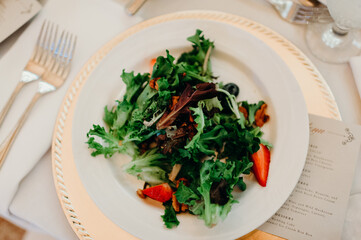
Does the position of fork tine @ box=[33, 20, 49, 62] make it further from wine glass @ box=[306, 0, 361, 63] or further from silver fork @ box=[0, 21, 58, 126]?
wine glass @ box=[306, 0, 361, 63]

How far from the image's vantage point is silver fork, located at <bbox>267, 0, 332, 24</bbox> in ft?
3.46

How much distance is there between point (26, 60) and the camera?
43.2 inches

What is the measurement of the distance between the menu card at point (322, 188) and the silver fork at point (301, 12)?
41 cm

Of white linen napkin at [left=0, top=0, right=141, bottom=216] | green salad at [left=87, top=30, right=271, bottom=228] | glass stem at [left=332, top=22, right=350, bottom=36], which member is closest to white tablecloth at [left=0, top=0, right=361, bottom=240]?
white linen napkin at [left=0, top=0, right=141, bottom=216]

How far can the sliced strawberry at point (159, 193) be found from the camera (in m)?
0.88

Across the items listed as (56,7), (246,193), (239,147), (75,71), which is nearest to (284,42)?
(239,147)

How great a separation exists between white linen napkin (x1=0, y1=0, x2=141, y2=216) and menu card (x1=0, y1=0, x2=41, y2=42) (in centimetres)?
4

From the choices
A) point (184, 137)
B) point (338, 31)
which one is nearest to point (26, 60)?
point (184, 137)

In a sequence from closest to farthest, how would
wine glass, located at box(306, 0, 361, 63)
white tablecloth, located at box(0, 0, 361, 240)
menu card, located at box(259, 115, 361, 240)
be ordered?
menu card, located at box(259, 115, 361, 240), white tablecloth, located at box(0, 0, 361, 240), wine glass, located at box(306, 0, 361, 63)

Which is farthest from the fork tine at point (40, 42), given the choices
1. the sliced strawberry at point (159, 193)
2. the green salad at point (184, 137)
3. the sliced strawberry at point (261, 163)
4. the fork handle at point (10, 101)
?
the sliced strawberry at point (261, 163)

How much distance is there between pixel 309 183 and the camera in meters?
0.87

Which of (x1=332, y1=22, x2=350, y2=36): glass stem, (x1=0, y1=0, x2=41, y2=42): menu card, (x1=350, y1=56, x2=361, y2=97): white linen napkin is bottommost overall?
(x1=0, y1=0, x2=41, y2=42): menu card

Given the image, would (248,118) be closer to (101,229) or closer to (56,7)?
(101,229)

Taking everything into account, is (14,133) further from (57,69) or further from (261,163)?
(261,163)
